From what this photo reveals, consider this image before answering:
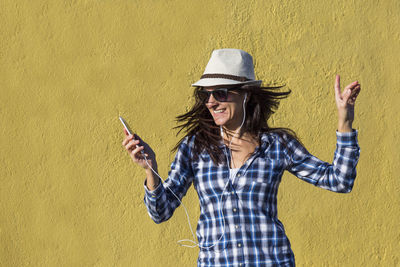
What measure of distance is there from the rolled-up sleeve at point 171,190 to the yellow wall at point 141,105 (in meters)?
1.30

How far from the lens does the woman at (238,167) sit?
2502mm

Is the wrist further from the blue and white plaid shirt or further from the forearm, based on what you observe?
the forearm

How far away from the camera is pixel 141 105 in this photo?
3975 mm

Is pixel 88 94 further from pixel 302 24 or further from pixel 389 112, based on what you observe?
pixel 389 112

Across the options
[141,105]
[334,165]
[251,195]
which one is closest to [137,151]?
[251,195]

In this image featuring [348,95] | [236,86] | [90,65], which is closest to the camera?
[348,95]

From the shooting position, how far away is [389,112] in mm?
4000

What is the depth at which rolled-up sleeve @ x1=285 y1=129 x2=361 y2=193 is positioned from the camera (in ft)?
8.06

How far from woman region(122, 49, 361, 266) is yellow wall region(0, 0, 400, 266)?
126 centimetres

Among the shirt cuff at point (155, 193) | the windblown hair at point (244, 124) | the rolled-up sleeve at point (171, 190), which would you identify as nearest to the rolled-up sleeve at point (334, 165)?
the windblown hair at point (244, 124)

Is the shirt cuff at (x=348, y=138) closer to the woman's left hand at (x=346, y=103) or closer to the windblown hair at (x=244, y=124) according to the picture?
the woman's left hand at (x=346, y=103)

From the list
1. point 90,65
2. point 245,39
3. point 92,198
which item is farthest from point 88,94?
point 245,39

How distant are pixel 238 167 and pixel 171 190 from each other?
310 millimetres

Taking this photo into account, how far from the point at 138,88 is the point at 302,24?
116cm
